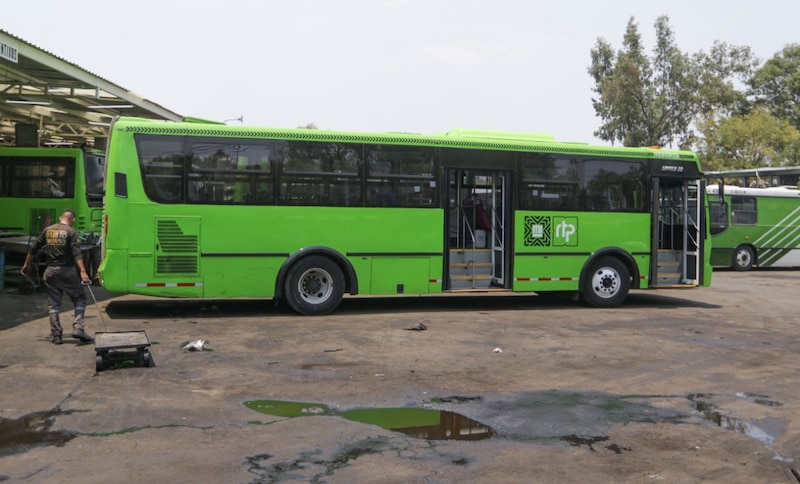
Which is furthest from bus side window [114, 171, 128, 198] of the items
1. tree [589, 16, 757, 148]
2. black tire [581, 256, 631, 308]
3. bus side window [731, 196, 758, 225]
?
tree [589, 16, 757, 148]

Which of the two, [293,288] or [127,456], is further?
[293,288]

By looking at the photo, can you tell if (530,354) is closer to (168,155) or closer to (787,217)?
(168,155)

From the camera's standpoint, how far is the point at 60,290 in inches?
380

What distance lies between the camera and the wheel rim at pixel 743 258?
1015 inches

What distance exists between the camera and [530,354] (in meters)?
9.58

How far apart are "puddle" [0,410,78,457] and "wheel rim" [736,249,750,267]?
2414 centimetres

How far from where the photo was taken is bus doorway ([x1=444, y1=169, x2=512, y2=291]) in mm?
13711

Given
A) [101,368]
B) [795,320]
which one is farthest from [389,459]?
[795,320]

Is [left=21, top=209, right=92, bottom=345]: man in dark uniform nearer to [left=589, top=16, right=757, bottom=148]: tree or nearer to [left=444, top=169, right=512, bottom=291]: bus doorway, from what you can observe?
[left=444, top=169, right=512, bottom=291]: bus doorway

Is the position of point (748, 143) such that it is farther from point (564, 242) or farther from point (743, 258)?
point (564, 242)

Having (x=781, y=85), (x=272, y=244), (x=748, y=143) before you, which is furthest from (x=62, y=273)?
(x=781, y=85)

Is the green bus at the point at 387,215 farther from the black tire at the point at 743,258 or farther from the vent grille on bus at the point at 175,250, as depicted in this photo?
the black tire at the point at 743,258

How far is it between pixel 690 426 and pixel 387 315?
7.06 meters

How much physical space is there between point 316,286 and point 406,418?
6.40 metres
